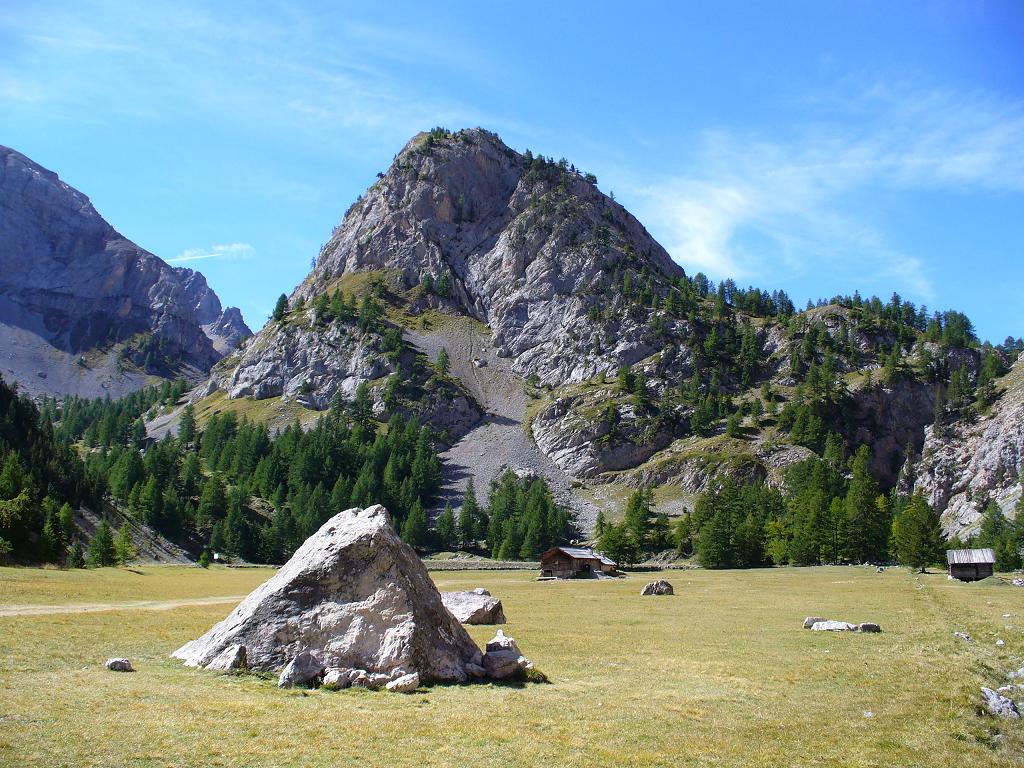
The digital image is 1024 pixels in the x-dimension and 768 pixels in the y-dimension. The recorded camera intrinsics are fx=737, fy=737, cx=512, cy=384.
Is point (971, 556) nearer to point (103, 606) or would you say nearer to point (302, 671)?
point (302, 671)

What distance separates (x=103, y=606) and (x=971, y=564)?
252 ft

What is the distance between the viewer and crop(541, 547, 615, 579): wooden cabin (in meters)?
99.0

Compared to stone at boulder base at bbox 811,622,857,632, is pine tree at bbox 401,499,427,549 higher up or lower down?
lower down

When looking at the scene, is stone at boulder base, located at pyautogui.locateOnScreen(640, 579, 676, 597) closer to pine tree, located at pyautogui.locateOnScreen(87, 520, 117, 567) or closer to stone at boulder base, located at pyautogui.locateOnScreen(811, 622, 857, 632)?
stone at boulder base, located at pyautogui.locateOnScreen(811, 622, 857, 632)

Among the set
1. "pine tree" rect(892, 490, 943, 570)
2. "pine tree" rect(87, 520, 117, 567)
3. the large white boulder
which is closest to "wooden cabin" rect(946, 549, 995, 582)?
"pine tree" rect(892, 490, 943, 570)

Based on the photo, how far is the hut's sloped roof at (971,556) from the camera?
7206 centimetres

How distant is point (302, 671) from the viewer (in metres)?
20.8

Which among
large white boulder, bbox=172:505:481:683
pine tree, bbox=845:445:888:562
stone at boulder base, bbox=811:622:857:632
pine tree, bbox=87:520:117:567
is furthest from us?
pine tree, bbox=845:445:888:562

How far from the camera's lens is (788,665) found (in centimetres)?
2506

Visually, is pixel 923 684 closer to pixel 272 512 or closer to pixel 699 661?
pixel 699 661

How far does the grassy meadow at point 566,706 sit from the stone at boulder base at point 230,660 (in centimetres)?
55

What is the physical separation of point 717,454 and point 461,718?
18426cm

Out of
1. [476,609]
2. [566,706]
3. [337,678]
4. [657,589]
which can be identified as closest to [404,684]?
[337,678]

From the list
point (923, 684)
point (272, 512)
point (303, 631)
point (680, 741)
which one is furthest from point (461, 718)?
point (272, 512)
